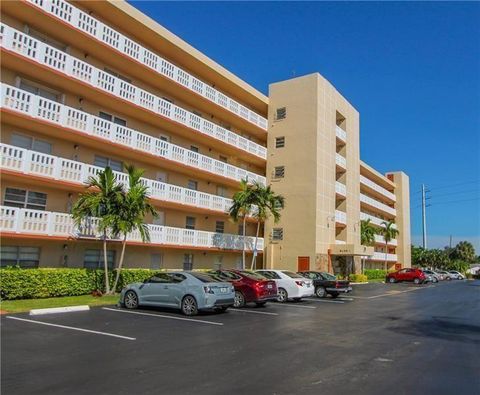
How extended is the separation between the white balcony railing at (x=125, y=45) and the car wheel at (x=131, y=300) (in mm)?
13434

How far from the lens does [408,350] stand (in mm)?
10141

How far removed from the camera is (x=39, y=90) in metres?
21.7

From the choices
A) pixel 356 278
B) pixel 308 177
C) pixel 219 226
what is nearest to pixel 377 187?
pixel 356 278

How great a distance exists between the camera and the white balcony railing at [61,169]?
1841 centimetres

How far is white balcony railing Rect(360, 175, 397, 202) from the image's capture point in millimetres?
58081

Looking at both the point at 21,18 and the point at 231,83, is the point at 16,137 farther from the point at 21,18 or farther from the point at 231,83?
the point at 231,83

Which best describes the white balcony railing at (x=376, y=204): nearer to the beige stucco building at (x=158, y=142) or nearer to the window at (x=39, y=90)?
the beige stucco building at (x=158, y=142)

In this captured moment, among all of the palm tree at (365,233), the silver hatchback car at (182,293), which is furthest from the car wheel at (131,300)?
the palm tree at (365,233)

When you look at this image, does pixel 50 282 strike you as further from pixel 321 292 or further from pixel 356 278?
pixel 356 278

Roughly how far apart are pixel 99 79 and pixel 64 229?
8036mm

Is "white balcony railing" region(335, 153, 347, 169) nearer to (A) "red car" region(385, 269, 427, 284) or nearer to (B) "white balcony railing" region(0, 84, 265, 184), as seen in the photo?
(B) "white balcony railing" region(0, 84, 265, 184)

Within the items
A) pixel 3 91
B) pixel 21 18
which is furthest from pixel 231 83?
pixel 3 91

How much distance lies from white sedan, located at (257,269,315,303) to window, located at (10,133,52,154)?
12553 millimetres

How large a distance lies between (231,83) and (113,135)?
548 inches
